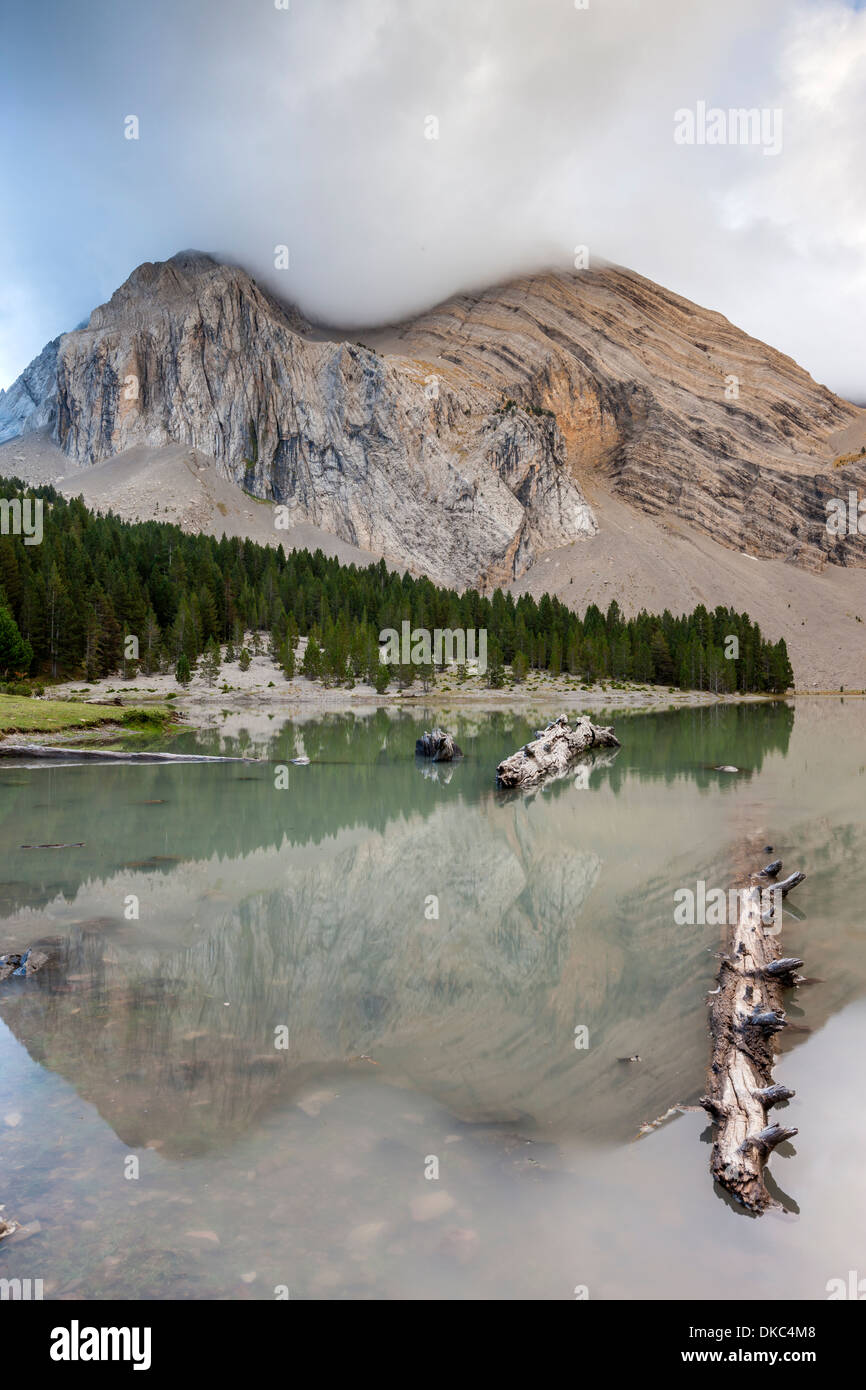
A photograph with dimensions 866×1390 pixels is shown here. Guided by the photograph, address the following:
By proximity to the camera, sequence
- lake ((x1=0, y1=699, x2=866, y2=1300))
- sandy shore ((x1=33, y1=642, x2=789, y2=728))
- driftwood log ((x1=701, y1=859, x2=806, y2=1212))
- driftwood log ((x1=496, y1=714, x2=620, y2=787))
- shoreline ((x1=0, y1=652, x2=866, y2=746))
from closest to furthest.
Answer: lake ((x1=0, y1=699, x2=866, y2=1300)) → driftwood log ((x1=701, y1=859, x2=806, y2=1212)) → driftwood log ((x1=496, y1=714, x2=620, y2=787)) → shoreline ((x1=0, y1=652, x2=866, y2=746)) → sandy shore ((x1=33, y1=642, x2=789, y2=728))

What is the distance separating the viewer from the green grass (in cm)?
4103

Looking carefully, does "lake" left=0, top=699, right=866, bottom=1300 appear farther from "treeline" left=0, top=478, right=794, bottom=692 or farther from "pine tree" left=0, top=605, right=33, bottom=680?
"treeline" left=0, top=478, right=794, bottom=692

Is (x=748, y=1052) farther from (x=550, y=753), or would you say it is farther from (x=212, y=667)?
(x=212, y=667)

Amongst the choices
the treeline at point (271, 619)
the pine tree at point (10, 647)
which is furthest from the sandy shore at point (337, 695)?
the pine tree at point (10, 647)

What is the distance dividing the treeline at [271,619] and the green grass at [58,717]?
31818 mm

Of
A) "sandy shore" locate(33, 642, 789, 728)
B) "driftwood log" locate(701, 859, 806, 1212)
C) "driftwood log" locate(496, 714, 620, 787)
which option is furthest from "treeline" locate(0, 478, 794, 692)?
"driftwood log" locate(701, 859, 806, 1212)

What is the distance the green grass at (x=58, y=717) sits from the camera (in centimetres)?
4103

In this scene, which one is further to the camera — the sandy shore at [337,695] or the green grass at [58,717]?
the sandy shore at [337,695]

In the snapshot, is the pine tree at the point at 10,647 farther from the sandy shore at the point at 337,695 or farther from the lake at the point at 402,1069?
the lake at the point at 402,1069

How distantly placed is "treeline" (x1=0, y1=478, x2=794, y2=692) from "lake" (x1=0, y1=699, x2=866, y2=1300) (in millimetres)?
73426

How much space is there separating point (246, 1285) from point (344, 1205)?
1.09 m

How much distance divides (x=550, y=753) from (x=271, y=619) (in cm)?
9371

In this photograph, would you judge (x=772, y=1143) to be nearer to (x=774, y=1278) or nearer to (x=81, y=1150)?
(x=774, y=1278)

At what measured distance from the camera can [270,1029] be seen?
986 centimetres
